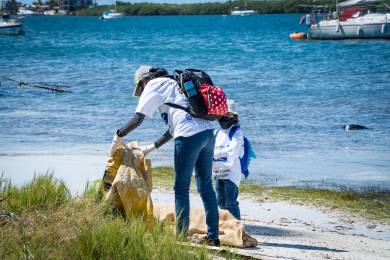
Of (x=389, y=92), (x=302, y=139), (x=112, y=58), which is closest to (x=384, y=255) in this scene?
(x=302, y=139)

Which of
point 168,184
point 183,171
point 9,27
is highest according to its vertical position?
point 183,171

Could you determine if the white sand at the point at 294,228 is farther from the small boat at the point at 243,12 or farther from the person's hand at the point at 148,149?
the small boat at the point at 243,12

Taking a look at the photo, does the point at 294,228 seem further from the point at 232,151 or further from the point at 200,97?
the point at 200,97

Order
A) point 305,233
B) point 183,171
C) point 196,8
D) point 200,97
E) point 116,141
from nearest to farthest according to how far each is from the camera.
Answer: point 200,97
point 183,171
point 116,141
point 305,233
point 196,8

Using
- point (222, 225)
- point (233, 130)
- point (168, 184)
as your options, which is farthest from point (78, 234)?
point (168, 184)

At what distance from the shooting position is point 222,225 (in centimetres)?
868

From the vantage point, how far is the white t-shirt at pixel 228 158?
8.95m

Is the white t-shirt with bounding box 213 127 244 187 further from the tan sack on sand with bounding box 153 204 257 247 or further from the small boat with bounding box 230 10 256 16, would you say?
the small boat with bounding box 230 10 256 16

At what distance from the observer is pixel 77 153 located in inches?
614

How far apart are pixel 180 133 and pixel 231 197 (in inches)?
56.6

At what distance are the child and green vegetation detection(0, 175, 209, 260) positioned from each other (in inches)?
50.7

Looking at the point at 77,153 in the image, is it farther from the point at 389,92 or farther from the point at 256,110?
the point at 389,92

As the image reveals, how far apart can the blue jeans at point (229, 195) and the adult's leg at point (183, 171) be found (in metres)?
0.96

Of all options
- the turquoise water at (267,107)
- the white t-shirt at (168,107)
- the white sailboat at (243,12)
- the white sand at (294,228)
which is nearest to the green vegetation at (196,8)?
the white sailboat at (243,12)
